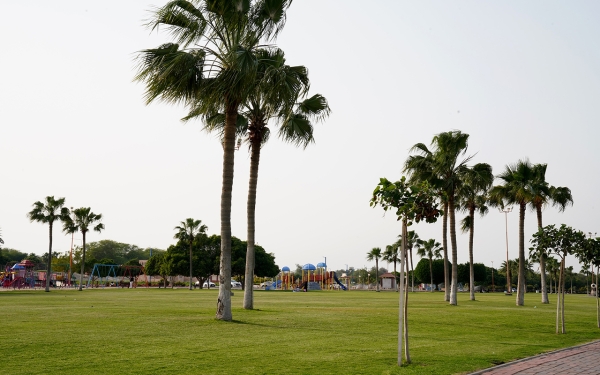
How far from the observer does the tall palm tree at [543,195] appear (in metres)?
45.0

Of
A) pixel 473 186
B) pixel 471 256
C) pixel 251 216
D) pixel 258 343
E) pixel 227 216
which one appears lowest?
pixel 258 343

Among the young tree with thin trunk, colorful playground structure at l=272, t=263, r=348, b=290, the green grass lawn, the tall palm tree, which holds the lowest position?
colorful playground structure at l=272, t=263, r=348, b=290

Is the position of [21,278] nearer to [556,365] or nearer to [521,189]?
[521,189]

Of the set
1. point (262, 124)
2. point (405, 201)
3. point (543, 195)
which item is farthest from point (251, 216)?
point (543, 195)

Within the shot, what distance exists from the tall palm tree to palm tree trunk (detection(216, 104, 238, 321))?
27.5 meters

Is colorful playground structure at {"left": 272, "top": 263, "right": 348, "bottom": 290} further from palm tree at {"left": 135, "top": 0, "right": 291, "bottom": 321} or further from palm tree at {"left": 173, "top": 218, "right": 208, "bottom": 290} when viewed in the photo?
palm tree at {"left": 135, "top": 0, "right": 291, "bottom": 321}

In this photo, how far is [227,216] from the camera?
2344 cm

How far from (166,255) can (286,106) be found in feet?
266

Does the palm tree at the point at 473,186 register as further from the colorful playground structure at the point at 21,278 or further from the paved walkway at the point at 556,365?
the colorful playground structure at the point at 21,278

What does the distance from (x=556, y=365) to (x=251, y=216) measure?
19.3 m

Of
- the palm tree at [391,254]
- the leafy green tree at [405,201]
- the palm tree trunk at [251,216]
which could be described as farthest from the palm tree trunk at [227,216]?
the palm tree at [391,254]

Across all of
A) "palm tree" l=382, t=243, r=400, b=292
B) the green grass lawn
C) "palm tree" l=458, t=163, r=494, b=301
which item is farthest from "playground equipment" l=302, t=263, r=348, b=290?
the green grass lawn

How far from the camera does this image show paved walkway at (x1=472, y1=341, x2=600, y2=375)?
1196cm

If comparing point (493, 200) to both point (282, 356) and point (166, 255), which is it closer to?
point (282, 356)
